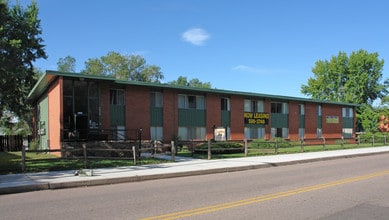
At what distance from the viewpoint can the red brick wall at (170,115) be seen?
32844mm

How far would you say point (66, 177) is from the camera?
13992 mm

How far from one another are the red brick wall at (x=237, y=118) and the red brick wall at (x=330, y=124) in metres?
13.7

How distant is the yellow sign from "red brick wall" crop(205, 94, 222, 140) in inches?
133

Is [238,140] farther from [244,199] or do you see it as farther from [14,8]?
[244,199]

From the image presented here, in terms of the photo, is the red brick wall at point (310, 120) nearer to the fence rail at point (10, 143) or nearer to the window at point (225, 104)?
the window at point (225, 104)

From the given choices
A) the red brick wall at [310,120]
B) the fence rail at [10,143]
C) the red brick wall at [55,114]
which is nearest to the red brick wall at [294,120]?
the red brick wall at [310,120]

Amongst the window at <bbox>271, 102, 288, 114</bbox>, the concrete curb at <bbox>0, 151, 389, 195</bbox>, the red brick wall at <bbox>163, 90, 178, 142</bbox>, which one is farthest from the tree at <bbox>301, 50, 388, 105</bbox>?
the concrete curb at <bbox>0, 151, 389, 195</bbox>

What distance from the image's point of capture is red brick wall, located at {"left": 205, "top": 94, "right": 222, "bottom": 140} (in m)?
35.8

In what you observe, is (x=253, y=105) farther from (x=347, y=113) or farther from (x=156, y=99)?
(x=347, y=113)

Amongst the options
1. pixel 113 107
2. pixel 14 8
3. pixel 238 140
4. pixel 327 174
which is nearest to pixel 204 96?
pixel 238 140

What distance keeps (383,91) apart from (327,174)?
6829cm

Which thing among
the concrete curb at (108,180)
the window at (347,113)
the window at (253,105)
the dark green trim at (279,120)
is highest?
the window at (253,105)

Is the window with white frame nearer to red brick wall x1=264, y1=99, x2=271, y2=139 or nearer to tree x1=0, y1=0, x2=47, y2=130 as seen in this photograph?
red brick wall x1=264, y1=99, x2=271, y2=139

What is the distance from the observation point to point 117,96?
3030 cm
